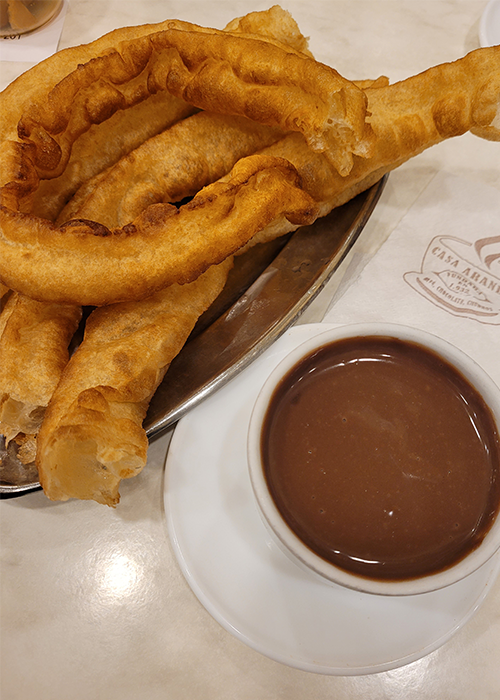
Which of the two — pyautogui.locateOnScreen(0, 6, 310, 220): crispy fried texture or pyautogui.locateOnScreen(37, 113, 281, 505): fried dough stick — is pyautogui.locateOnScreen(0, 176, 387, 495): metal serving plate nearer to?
pyautogui.locateOnScreen(37, 113, 281, 505): fried dough stick

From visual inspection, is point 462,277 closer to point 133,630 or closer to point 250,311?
point 250,311

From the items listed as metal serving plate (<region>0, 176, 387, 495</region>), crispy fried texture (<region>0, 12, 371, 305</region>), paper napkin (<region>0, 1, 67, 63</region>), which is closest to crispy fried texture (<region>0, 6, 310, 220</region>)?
crispy fried texture (<region>0, 12, 371, 305</region>)

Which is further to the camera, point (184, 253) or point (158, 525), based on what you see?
point (158, 525)

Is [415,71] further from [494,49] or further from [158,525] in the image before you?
[158,525]

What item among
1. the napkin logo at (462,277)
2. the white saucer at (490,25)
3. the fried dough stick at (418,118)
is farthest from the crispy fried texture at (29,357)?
the white saucer at (490,25)

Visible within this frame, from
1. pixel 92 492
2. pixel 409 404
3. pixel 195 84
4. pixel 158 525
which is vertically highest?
pixel 195 84

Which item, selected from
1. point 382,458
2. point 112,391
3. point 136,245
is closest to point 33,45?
point 136,245

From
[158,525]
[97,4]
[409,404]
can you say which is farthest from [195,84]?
[97,4]
